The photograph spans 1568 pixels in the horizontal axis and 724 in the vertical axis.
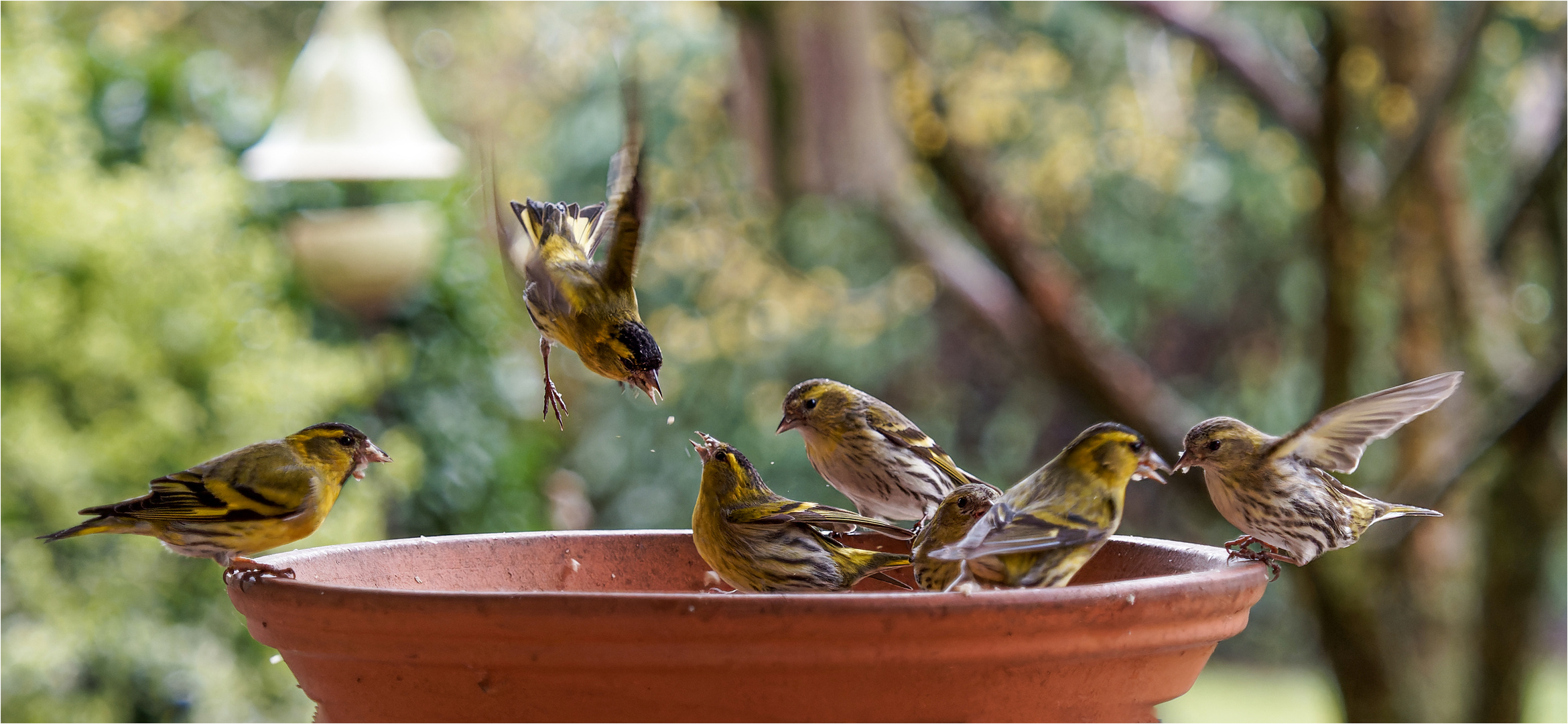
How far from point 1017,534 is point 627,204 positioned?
852mm

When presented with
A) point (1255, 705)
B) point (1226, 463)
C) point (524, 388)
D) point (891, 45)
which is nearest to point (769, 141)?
point (891, 45)

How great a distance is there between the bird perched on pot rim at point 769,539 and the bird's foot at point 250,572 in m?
0.69

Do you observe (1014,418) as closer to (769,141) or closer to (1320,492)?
(769,141)

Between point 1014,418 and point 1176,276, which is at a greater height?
point 1176,276

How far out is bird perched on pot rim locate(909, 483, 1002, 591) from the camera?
7.41ft

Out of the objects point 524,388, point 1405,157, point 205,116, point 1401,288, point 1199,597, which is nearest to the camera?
point 1199,597

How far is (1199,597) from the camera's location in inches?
74.7

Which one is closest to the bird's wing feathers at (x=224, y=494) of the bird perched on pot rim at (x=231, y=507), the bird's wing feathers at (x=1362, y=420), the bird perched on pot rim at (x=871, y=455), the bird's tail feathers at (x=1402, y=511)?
the bird perched on pot rim at (x=231, y=507)

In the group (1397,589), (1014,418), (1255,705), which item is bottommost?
(1255,705)

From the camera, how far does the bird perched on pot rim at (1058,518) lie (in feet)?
6.81

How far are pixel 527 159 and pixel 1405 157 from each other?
29.5 ft

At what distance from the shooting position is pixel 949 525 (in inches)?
92.0

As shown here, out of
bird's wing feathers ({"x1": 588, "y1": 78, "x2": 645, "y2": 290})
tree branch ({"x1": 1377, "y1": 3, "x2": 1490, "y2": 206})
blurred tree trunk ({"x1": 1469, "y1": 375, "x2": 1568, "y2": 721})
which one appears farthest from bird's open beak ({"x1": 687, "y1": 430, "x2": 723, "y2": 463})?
tree branch ({"x1": 1377, "y1": 3, "x2": 1490, "y2": 206})

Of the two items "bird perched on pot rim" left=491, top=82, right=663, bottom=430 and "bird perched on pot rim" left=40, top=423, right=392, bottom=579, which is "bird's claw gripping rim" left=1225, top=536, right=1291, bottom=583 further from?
"bird perched on pot rim" left=40, top=423, right=392, bottom=579
